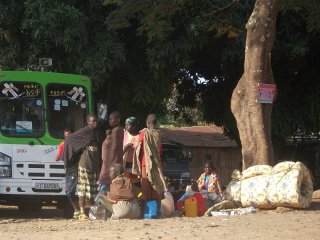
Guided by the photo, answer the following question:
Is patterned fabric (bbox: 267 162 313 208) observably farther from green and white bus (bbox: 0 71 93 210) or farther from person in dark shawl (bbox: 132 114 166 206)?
green and white bus (bbox: 0 71 93 210)

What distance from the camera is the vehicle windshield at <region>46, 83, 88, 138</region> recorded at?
12.3 metres

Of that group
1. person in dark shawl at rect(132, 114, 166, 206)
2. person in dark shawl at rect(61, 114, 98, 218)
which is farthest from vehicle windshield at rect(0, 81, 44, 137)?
person in dark shawl at rect(132, 114, 166, 206)

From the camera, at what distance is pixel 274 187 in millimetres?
10203

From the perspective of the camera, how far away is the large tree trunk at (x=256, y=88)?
1102 cm

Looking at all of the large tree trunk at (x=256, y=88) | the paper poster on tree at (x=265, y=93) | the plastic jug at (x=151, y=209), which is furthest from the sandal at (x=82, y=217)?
the paper poster on tree at (x=265, y=93)

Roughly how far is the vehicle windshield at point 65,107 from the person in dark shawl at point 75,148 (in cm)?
124

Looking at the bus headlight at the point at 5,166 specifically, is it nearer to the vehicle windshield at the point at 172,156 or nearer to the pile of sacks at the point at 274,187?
the pile of sacks at the point at 274,187

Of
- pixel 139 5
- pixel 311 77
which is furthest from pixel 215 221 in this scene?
pixel 311 77

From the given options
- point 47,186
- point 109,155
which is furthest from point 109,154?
point 47,186

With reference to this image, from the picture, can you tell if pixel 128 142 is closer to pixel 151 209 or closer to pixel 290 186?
pixel 151 209

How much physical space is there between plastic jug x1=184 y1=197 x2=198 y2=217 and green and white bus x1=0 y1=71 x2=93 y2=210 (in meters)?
2.58

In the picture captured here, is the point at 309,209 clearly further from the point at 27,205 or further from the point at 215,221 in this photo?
the point at 27,205

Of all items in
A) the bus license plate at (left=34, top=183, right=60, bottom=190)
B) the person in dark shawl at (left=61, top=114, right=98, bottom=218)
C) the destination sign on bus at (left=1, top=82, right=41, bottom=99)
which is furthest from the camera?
the bus license plate at (left=34, top=183, right=60, bottom=190)

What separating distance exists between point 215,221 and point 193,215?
1279mm
